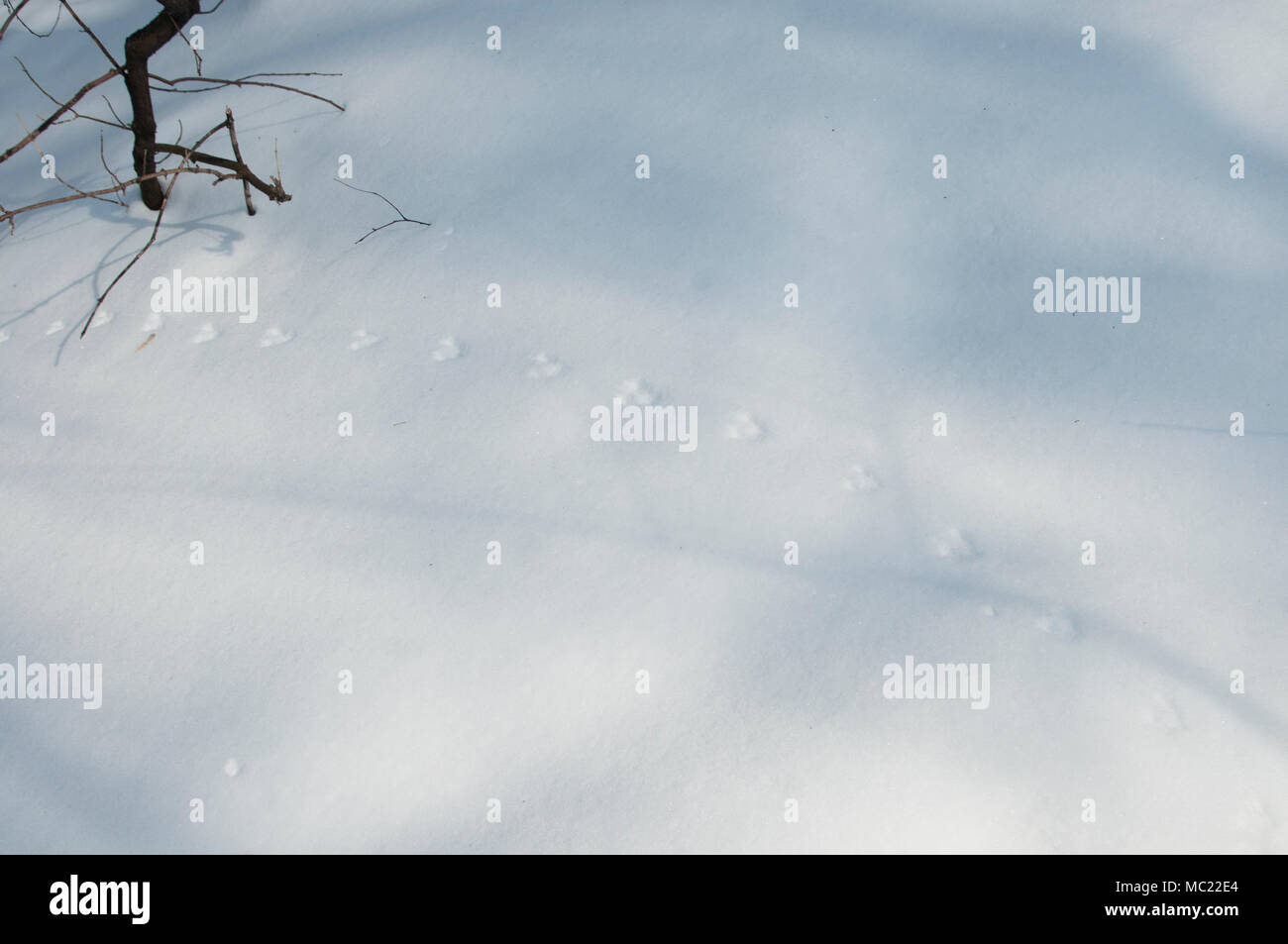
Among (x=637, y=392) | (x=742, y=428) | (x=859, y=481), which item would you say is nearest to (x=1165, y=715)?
(x=859, y=481)

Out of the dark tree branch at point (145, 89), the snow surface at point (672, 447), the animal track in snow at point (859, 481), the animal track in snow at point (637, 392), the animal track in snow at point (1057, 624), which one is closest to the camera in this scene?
the snow surface at point (672, 447)

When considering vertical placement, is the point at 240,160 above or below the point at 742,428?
above

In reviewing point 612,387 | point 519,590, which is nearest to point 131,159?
point 612,387

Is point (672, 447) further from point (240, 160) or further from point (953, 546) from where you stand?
point (240, 160)

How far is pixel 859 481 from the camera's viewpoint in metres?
1.83

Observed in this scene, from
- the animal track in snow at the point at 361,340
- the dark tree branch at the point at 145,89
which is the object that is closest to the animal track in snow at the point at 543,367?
the animal track in snow at the point at 361,340

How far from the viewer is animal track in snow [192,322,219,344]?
6.86ft

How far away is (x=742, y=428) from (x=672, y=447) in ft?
0.54

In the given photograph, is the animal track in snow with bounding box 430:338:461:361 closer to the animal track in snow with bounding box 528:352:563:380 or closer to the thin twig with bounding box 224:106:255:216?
the animal track in snow with bounding box 528:352:563:380

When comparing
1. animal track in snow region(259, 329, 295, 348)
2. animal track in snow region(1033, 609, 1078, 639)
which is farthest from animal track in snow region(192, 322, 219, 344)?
animal track in snow region(1033, 609, 1078, 639)

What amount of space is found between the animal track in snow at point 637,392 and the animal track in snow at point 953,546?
69 cm

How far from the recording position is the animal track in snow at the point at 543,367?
6.57 feet

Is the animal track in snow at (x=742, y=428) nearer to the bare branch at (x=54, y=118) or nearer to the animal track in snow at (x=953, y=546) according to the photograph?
the animal track in snow at (x=953, y=546)

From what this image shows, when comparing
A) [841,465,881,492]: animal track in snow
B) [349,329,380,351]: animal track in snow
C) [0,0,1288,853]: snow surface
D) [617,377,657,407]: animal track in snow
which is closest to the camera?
[0,0,1288,853]: snow surface
